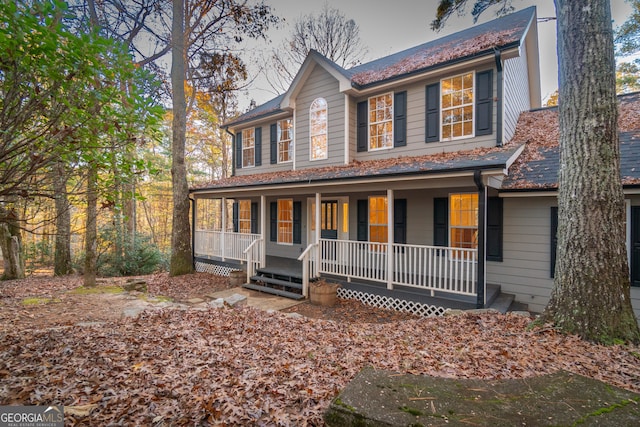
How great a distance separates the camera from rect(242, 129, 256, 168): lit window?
12680 millimetres

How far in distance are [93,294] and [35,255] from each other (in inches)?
436

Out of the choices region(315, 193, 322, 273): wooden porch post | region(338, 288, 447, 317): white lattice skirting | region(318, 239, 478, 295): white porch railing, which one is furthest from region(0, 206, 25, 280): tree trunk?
region(338, 288, 447, 317): white lattice skirting

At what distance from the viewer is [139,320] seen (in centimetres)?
463

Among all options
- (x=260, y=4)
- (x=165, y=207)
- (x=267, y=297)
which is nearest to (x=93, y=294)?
(x=267, y=297)

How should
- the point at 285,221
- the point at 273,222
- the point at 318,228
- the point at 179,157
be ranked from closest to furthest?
the point at 318,228, the point at 179,157, the point at 285,221, the point at 273,222

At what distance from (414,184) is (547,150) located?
153 inches

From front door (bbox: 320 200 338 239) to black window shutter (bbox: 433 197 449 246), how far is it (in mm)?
3215

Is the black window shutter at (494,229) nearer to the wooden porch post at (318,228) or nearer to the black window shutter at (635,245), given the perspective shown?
the black window shutter at (635,245)

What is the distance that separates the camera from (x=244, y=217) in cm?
1325

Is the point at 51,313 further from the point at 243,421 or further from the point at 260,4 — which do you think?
the point at 260,4

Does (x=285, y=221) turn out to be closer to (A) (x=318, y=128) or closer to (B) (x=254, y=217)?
(B) (x=254, y=217)

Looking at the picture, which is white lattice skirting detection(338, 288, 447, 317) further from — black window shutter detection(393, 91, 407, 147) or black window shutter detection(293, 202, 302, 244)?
black window shutter detection(393, 91, 407, 147)

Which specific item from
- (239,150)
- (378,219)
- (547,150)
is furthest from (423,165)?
(239,150)

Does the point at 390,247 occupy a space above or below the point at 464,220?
below
